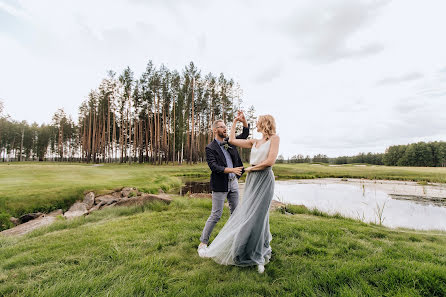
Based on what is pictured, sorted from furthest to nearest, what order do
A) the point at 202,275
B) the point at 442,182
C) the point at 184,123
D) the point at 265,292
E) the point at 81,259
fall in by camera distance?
the point at 184,123, the point at 442,182, the point at 81,259, the point at 202,275, the point at 265,292

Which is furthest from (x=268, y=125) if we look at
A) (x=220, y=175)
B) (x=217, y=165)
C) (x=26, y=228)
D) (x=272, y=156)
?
(x=26, y=228)

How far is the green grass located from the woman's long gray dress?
163 millimetres

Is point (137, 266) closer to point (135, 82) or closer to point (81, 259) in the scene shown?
point (81, 259)

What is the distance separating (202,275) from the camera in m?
3.01

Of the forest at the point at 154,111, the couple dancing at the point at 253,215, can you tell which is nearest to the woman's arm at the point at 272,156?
the couple dancing at the point at 253,215

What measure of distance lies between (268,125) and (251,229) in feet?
6.01

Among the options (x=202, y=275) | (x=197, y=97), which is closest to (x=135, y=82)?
(x=197, y=97)

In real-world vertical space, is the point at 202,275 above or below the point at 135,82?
below

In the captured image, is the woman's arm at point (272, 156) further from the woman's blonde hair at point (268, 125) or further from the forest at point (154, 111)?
the forest at point (154, 111)

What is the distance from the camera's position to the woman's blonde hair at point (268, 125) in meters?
3.52

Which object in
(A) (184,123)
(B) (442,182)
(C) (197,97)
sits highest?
(C) (197,97)

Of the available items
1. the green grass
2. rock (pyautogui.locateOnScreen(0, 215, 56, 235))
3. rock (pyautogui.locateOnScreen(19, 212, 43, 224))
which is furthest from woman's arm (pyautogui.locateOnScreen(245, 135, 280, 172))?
rock (pyautogui.locateOnScreen(19, 212, 43, 224))

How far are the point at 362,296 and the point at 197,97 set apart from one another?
39515 mm

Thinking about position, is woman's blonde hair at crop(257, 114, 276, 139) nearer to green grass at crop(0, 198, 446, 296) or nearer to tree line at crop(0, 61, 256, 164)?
green grass at crop(0, 198, 446, 296)
